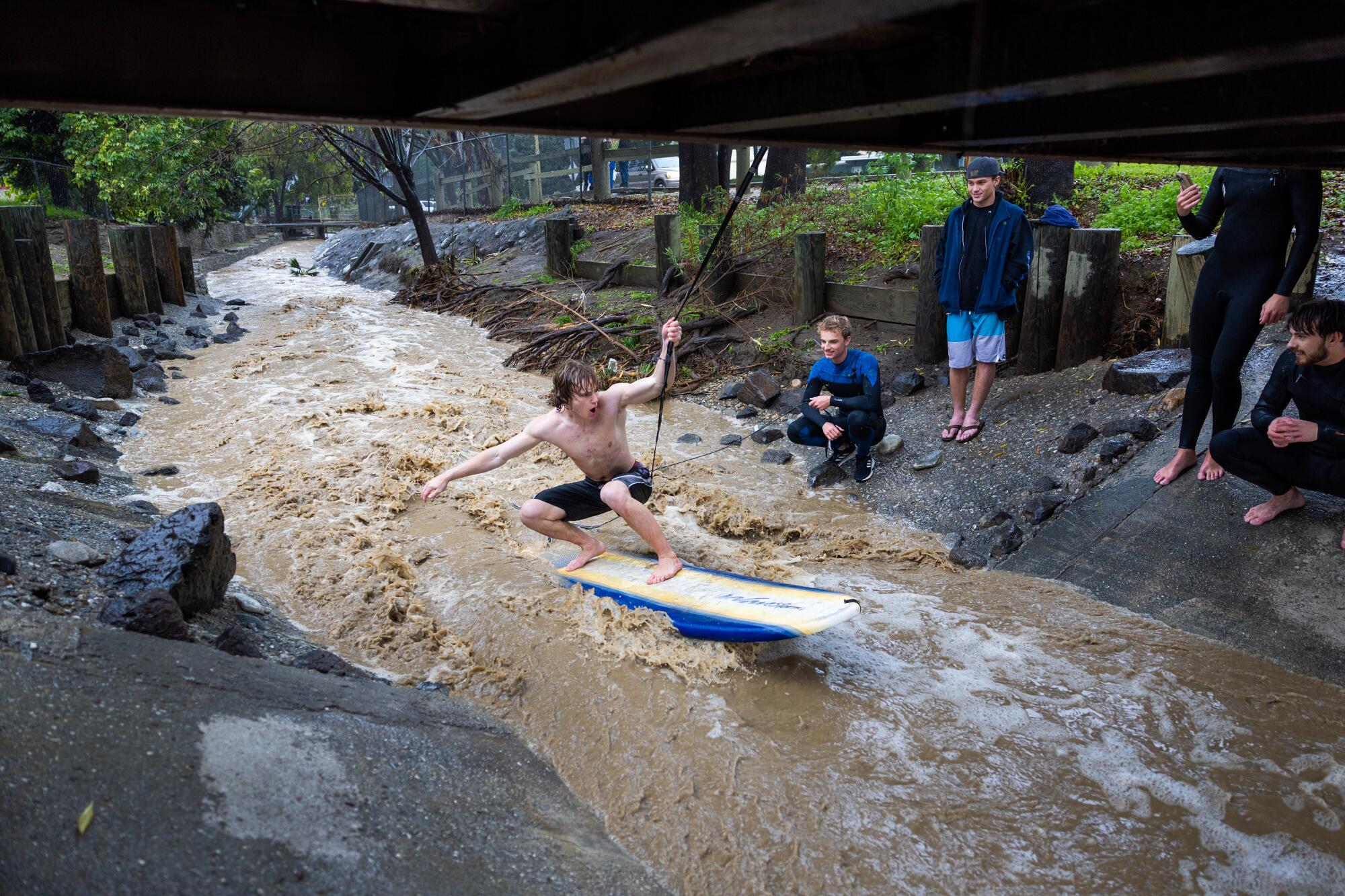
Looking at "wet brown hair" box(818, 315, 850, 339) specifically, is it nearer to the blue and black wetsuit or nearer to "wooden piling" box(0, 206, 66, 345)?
the blue and black wetsuit

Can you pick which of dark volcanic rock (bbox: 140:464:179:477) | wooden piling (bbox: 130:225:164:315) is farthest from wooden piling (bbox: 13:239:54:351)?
wooden piling (bbox: 130:225:164:315)

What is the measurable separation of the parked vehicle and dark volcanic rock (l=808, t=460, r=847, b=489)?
19.2m

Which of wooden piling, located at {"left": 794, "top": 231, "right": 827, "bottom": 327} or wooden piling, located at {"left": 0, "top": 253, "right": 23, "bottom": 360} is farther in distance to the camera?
wooden piling, located at {"left": 794, "top": 231, "right": 827, "bottom": 327}

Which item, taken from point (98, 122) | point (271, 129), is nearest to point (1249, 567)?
point (98, 122)

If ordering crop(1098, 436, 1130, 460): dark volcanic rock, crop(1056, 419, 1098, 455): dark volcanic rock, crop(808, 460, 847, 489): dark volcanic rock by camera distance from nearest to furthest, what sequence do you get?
crop(1098, 436, 1130, 460): dark volcanic rock
crop(1056, 419, 1098, 455): dark volcanic rock
crop(808, 460, 847, 489): dark volcanic rock

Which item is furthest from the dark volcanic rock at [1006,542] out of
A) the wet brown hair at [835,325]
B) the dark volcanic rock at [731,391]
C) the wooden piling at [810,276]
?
the wooden piling at [810,276]

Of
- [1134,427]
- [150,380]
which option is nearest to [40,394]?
[150,380]

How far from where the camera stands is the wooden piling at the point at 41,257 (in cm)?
955

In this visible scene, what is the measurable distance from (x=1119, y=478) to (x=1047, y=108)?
3.14 m

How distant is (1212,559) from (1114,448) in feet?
4.04

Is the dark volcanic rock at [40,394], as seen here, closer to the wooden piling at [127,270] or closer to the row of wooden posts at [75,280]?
the row of wooden posts at [75,280]

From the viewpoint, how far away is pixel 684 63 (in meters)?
2.36

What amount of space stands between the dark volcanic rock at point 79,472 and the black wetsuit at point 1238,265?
7.60 m

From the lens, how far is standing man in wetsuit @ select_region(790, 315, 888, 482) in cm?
721
